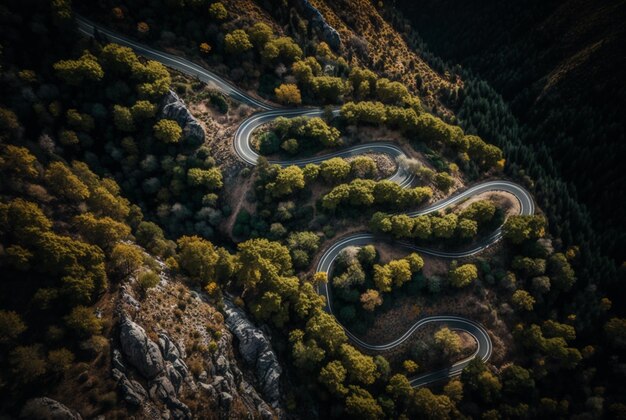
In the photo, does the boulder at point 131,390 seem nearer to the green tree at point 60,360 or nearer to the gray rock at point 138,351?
the gray rock at point 138,351

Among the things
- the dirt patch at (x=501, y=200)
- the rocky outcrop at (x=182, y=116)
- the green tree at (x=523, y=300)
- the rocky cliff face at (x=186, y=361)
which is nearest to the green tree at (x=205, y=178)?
the rocky outcrop at (x=182, y=116)

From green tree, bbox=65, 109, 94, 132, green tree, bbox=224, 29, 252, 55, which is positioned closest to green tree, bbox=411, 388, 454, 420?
green tree, bbox=224, 29, 252, 55

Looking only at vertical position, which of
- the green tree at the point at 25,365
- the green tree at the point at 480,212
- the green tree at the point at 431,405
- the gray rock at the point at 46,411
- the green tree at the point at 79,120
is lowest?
the gray rock at the point at 46,411

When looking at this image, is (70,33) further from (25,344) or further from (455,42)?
(455,42)

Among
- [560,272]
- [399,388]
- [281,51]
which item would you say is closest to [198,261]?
[399,388]

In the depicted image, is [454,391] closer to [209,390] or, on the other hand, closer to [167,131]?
[209,390]

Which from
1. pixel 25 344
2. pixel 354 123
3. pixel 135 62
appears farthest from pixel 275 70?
pixel 25 344

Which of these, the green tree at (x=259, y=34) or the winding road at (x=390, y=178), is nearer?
the winding road at (x=390, y=178)

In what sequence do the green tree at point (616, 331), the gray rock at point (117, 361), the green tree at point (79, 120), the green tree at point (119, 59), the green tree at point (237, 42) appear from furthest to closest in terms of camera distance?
the green tree at point (237, 42) < the green tree at point (119, 59) < the green tree at point (79, 120) < the green tree at point (616, 331) < the gray rock at point (117, 361)
